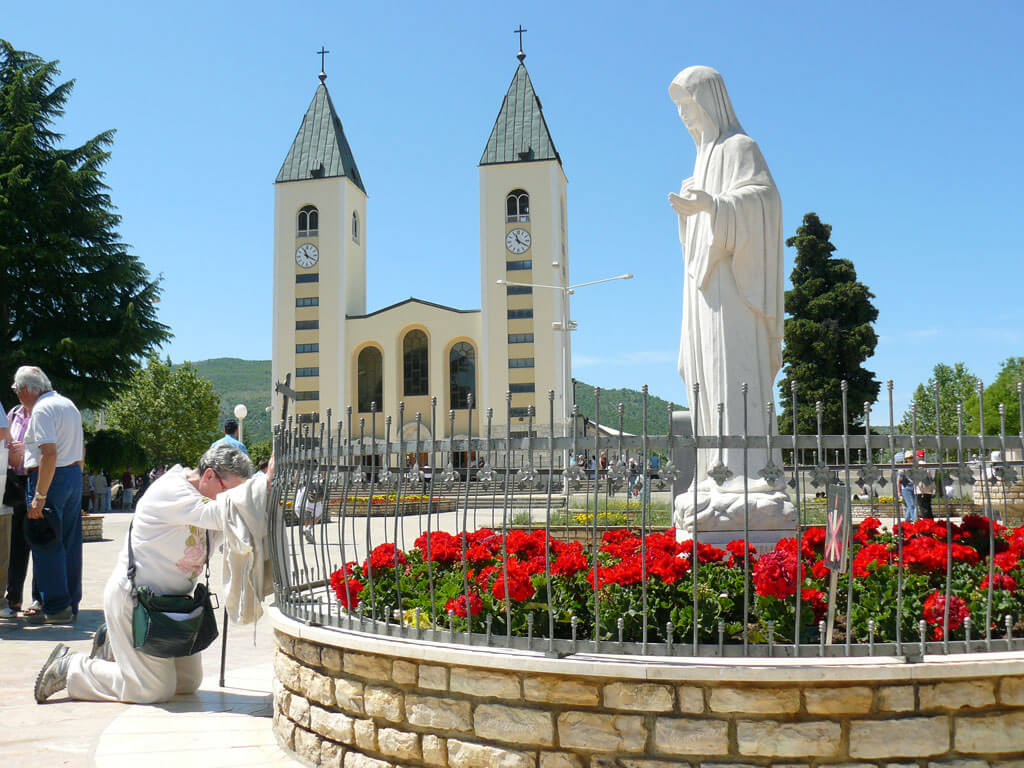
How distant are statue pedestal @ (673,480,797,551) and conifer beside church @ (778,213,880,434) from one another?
3256 centimetres

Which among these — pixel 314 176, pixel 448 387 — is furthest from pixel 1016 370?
pixel 314 176

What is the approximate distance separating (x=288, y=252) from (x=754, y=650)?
66.6m

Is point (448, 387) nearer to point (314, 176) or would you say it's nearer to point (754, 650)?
point (314, 176)

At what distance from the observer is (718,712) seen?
3.70 metres

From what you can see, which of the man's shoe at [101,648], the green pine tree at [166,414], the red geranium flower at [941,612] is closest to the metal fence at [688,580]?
the red geranium flower at [941,612]

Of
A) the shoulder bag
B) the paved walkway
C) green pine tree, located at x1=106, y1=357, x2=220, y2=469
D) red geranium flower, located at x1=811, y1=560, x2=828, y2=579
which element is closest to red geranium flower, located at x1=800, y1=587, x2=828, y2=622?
red geranium flower, located at x1=811, y1=560, x2=828, y2=579

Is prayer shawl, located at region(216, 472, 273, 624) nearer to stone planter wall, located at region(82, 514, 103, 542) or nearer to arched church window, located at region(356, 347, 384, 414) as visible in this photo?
stone planter wall, located at region(82, 514, 103, 542)

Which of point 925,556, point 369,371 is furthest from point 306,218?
point 925,556

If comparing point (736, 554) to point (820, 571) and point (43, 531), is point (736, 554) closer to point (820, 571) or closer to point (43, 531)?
point (820, 571)

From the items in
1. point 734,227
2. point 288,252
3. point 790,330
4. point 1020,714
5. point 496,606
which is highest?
point 288,252

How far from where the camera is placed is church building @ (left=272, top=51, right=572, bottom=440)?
208 feet

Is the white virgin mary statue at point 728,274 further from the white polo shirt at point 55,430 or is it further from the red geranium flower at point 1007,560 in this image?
the white polo shirt at point 55,430

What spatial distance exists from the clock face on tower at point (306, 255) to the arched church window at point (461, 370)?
11.7m

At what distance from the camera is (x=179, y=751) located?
4.70m
